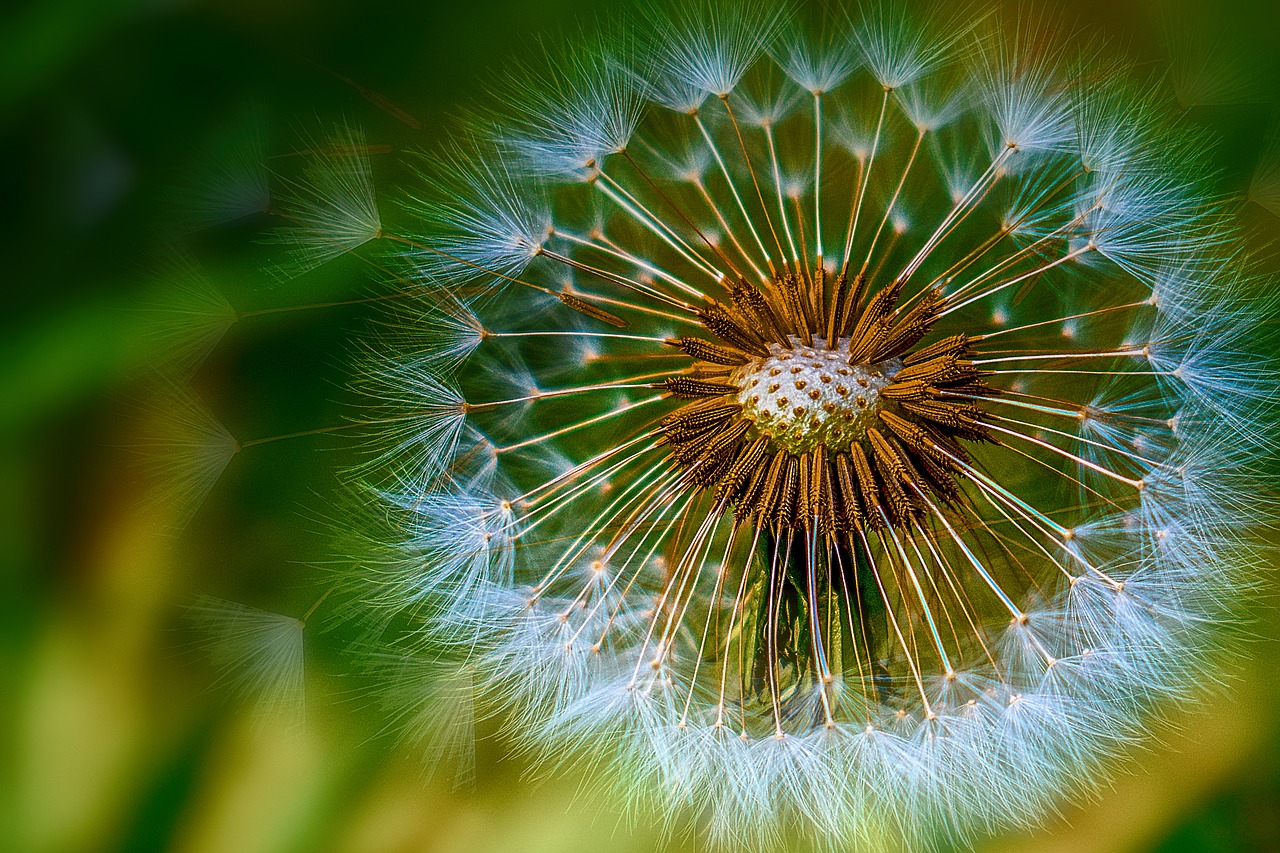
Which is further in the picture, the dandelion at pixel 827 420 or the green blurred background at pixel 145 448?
the green blurred background at pixel 145 448

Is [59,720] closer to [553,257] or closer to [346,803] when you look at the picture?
[346,803]

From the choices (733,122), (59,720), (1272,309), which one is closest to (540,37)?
(733,122)

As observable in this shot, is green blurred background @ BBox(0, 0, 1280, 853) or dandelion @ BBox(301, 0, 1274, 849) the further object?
green blurred background @ BBox(0, 0, 1280, 853)

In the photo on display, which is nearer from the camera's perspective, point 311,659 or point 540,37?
point 540,37
